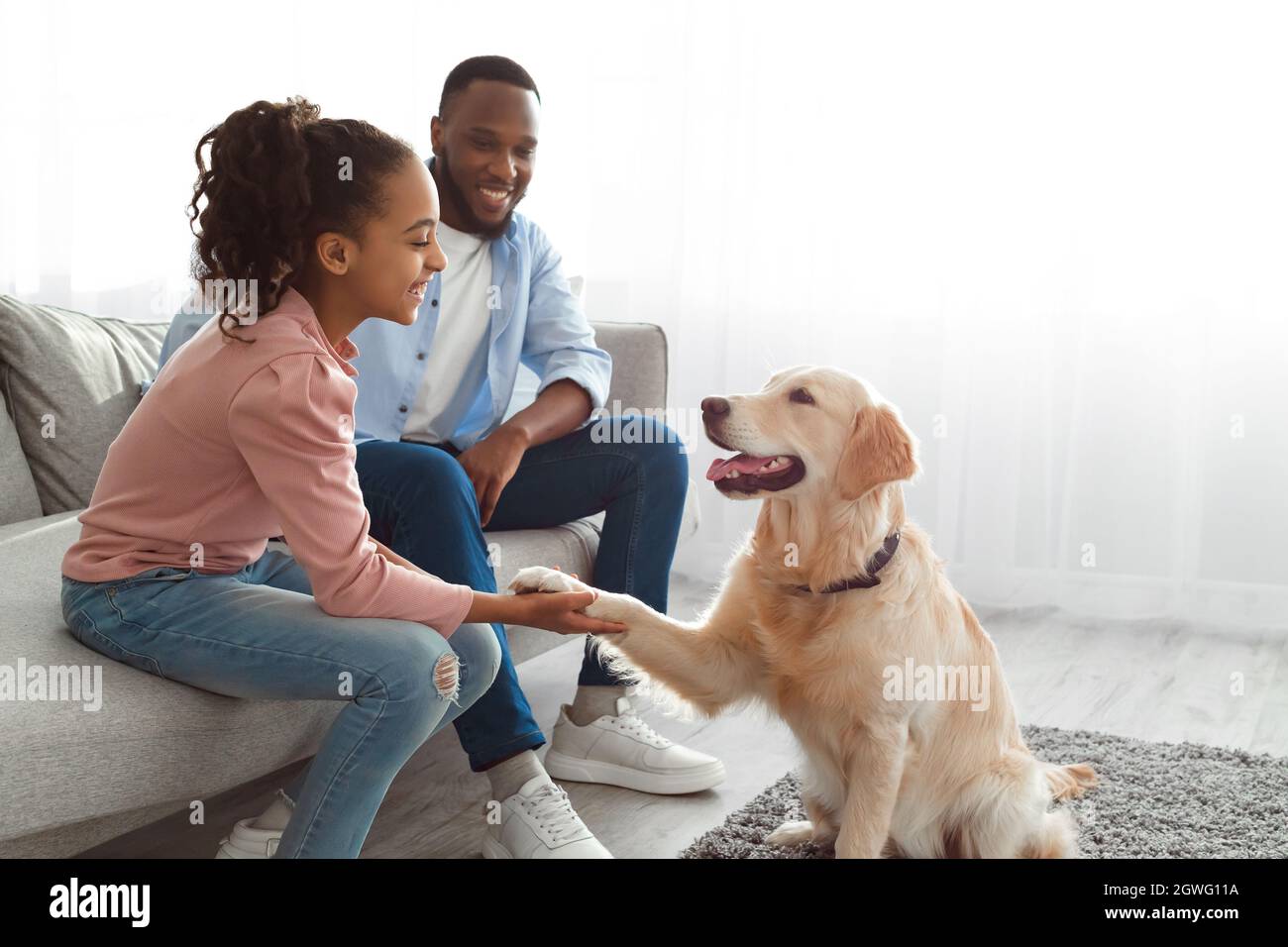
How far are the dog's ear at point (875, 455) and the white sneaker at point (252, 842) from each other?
981 mm

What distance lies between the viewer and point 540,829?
1.79 m

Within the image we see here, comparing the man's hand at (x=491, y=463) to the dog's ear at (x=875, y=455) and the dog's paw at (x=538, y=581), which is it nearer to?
the dog's paw at (x=538, y=581)

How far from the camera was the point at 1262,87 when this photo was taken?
334 centimetres

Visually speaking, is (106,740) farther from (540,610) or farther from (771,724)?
(771,724)

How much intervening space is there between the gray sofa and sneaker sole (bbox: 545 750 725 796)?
0.76ft

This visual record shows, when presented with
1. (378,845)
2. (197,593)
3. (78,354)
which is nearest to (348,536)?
(197,593)

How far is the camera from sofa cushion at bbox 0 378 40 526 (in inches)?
89.6

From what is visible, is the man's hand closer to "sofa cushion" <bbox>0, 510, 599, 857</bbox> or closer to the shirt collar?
"sofa cushion" <bbox>0, 510, 599, 857</bbox>

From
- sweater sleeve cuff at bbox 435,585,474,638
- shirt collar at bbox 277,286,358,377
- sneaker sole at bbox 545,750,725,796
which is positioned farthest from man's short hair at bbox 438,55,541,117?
sneaker sole at bbox 545,750,725,796

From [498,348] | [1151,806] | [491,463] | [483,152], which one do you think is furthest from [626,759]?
[483,152]

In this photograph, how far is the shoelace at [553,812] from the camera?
1797 millimetres

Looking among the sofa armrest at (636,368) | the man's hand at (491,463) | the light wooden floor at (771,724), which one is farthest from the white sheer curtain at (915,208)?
the man's hand at (491,463)
